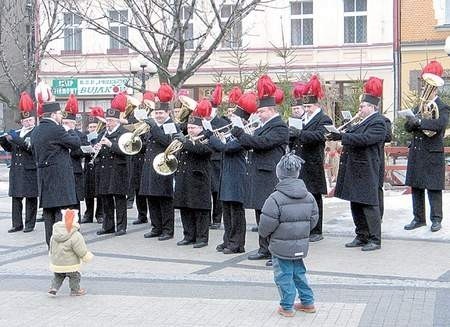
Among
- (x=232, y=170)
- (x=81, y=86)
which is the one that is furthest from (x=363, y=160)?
(x=81, y=86)

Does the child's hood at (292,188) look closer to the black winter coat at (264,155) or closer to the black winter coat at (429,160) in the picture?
the black winter coat at (264,155)

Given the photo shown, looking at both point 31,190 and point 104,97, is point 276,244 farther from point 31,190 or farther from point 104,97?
point 104,97

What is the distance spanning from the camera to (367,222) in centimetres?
1063

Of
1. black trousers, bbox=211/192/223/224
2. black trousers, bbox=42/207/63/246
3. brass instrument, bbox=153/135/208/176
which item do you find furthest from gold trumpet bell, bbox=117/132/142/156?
black trousers, bbox=211/192/223/224

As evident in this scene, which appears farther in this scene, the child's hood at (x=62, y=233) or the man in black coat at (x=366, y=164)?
the man in black coat at (x=366, y=164)

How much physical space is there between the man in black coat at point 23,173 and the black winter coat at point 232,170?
3535mm

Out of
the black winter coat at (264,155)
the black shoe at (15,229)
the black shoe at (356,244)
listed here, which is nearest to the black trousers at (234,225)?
the black winter coat at (264,155)

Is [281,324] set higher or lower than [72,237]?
lower

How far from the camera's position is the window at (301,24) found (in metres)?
33.6

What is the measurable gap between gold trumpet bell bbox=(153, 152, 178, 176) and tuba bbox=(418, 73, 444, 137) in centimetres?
345

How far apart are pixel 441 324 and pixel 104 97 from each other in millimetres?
30108

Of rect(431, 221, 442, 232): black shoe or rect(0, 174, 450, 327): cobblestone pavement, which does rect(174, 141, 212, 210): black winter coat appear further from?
rect(431, 221, 442, 232): black shoe

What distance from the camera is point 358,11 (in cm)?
3288

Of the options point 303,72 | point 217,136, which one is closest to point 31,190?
point 217,136
